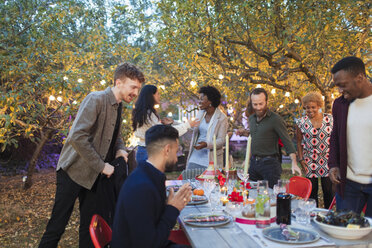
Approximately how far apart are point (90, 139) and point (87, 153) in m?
0.20

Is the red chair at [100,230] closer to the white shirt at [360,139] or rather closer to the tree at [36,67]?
the white shirt at [360,139]

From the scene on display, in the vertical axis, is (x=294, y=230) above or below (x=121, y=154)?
below

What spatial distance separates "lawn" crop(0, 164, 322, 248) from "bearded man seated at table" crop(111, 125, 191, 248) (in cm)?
290

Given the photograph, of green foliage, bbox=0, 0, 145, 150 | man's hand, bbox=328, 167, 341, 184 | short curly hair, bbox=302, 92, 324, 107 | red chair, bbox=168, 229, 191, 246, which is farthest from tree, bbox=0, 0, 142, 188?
man's hand, bbox=328, 167, 341, 184

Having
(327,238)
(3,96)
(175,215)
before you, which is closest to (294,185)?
(327,238)

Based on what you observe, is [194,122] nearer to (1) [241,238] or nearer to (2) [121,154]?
(2) [121,154]

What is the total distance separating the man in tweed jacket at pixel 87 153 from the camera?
8.93 feet

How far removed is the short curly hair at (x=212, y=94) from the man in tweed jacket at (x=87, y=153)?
153 cm

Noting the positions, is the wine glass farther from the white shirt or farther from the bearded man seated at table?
the bearded man seated at table

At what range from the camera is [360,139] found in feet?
8.18

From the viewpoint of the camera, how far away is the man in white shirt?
246 cm

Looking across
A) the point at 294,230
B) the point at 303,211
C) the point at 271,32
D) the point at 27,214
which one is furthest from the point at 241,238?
the point at 27,214

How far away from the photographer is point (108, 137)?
9.86 ft

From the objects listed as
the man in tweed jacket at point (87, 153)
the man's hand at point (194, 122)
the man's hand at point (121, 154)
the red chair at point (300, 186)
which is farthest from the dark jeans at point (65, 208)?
the red chair at point (300, 186)
